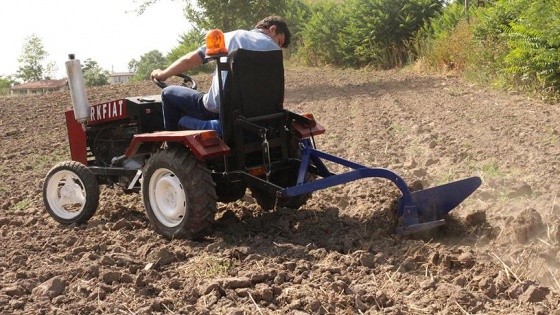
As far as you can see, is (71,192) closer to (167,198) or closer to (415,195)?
(167,198)

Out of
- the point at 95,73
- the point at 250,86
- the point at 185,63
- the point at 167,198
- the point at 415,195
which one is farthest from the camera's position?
the point at 95,73


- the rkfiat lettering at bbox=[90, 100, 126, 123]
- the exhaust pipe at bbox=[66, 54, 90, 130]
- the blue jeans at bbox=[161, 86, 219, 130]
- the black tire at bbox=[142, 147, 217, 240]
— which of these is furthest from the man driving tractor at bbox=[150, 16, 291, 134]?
the exhaust pipe at bbox=[66, 54, 90, 130]

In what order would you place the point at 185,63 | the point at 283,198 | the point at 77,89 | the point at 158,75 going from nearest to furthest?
1. the point at 185,63
2. the point at 158,75
3. the point at 283,198
4. the point at 77,89

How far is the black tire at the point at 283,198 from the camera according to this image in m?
5.83

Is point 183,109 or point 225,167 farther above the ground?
point 183,109

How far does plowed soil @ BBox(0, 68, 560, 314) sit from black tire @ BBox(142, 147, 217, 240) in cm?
13

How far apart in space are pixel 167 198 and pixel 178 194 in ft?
0.69

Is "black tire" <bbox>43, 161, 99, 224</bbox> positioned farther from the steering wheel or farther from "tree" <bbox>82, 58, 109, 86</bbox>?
"tree" <bbox>82, 58, 109, 86</bbox>

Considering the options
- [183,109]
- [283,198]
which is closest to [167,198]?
[183,109]

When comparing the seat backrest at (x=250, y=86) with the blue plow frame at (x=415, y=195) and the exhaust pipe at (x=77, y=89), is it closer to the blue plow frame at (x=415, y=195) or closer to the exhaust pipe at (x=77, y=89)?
the blue plow frame at (x=415, y=195)

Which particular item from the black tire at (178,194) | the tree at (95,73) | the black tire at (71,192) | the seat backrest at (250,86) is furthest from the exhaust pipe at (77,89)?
the tree at (95,73)

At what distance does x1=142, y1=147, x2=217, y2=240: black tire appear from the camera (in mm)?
5145

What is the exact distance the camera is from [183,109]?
5.64 m

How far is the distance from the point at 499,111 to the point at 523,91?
6.59 ft
